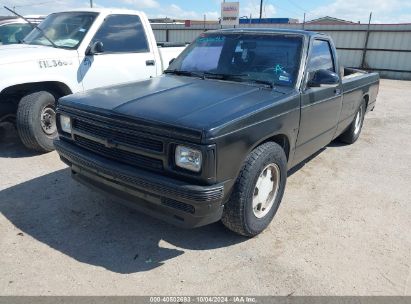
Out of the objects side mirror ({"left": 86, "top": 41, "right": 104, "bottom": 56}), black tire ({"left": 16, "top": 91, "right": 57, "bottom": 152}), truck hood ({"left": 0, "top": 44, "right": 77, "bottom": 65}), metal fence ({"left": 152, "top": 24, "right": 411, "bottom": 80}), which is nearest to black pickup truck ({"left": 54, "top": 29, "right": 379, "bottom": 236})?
side mirror ({"left": 86, "top": 41, "right": 104, "bottom": 56})

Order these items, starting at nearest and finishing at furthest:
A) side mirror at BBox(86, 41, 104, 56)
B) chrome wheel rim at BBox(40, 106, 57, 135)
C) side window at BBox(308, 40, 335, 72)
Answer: side window at BBox(308, 40, 335, 72), chrome wheel rim at BBox(40, 106, 57, 135), side mirror at BBox(86, 41, 104, 56)

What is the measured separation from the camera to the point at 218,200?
270 cm

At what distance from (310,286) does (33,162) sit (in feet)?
13.0

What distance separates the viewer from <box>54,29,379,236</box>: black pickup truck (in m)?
2.65

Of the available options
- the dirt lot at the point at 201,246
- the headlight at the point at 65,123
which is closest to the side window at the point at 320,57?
the dirt lot at the point at 201,246

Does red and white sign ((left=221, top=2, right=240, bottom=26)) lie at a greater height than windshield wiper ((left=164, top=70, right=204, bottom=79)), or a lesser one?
greater

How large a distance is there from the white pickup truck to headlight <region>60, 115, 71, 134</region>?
1.77 metres

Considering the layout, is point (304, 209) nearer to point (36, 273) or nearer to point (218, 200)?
point (218, 200)

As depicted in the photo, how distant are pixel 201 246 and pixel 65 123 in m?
1.73

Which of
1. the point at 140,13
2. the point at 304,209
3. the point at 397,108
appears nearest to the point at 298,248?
the point at 304,209

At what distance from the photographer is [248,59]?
12.9 feet

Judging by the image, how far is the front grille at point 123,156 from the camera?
9.15 ft

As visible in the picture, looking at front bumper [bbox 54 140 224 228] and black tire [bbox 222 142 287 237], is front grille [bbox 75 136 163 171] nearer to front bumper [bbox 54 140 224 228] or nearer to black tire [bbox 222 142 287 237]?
front bumper [bbox 54 140 224 228]

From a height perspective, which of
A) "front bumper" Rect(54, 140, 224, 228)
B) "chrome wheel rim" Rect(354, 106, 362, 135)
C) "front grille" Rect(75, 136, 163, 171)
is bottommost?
"chrome wheel rim" Rect(354, 106, 362, 135)
